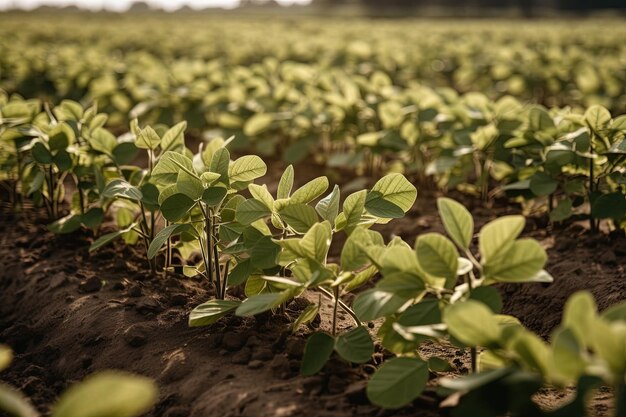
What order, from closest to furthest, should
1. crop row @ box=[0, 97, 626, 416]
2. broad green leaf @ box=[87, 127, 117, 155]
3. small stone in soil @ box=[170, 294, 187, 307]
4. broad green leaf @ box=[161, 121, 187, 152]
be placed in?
crop row @ box=[0, 97, 626, 416] < small stone in soil @ box=[170, 294, 187, 307] < broad green leaf @ box=[161, 121, 187, 152] < broad green leaf @ box=[87, 127, 117, 155]

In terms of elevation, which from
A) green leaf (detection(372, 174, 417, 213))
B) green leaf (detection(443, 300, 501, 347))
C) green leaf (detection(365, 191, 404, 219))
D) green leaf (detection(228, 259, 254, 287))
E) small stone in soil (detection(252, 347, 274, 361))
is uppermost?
green leaf (detection(372, 174, 417, 213))

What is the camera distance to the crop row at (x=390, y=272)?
1.28m

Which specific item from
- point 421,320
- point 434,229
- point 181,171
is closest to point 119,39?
point 434,229

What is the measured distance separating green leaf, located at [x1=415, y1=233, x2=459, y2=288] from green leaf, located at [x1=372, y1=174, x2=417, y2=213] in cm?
51

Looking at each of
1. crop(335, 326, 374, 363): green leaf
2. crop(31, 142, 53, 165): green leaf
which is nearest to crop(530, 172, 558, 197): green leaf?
crop(335, 326, 374, 363): green leaf

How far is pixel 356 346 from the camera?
1.76 meters

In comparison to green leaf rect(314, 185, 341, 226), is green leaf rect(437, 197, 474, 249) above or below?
above

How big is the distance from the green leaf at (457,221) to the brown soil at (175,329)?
43 cm

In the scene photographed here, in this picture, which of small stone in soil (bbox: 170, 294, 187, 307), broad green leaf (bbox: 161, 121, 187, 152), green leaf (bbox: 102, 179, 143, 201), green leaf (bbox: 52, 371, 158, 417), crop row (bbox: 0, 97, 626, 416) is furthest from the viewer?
broad green leaf (bbox: 161, 121, 187, 152)

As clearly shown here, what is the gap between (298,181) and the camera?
4590mm

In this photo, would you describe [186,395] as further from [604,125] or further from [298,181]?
[298,181]

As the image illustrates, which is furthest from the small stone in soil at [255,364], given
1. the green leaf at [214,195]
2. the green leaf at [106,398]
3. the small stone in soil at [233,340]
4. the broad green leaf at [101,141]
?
the broad green leaf at [101,141]

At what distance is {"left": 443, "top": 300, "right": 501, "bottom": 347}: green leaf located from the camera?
1326mm

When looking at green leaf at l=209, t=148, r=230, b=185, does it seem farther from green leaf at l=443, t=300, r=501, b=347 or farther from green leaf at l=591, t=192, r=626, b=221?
green leaf at l=591, t=192, r=626, b=221
